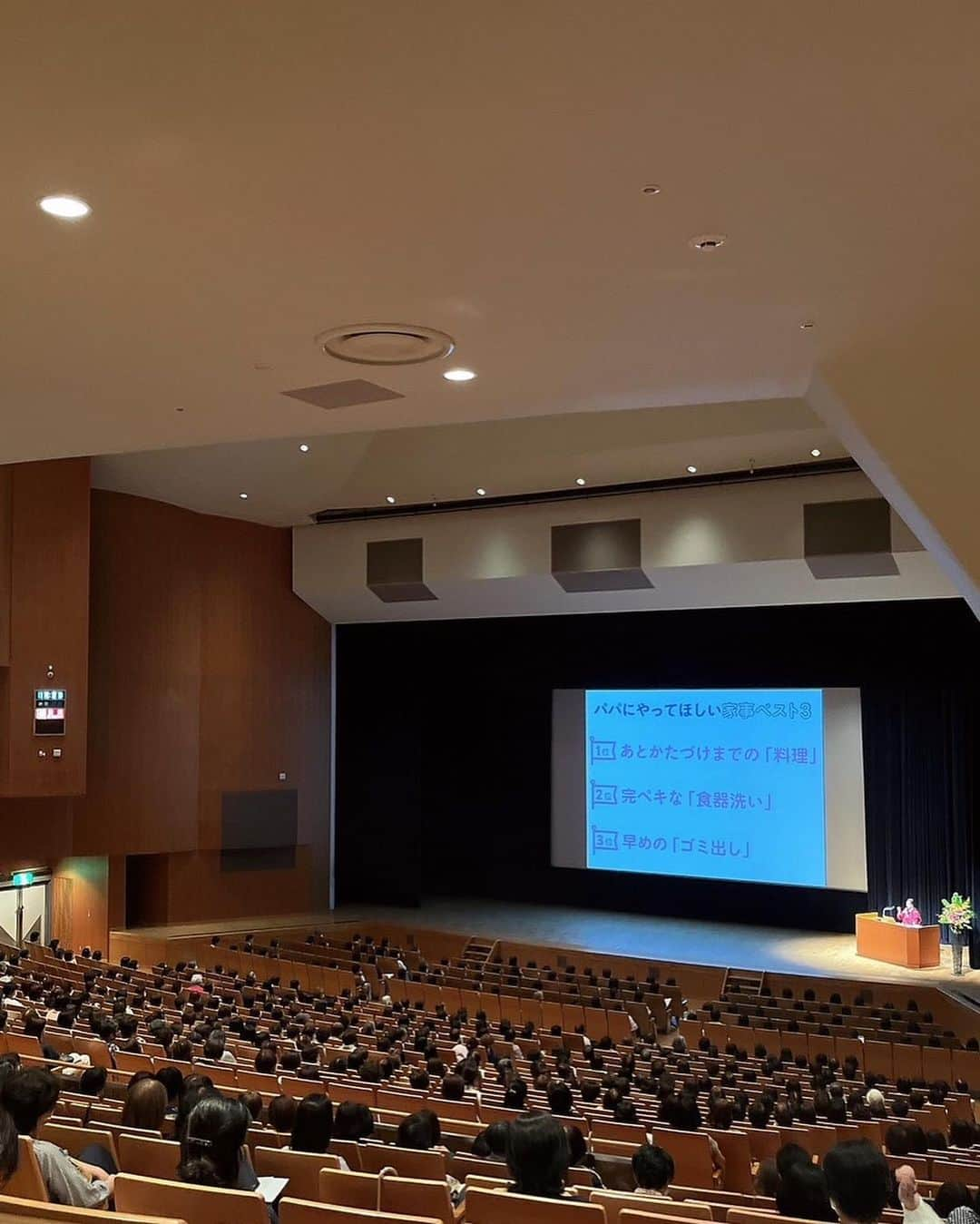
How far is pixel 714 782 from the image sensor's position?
18.1m

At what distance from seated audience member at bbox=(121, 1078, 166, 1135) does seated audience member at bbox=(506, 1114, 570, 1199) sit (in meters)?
1.89

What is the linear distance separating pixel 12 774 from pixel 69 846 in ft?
7.23

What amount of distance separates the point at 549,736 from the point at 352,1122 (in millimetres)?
16038

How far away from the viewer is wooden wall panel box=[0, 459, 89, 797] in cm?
1470

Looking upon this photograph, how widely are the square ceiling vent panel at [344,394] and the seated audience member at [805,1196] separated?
12.3 feet

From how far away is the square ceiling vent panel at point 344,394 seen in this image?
5.81 metres

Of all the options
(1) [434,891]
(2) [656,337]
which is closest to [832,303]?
(2) [656,337]

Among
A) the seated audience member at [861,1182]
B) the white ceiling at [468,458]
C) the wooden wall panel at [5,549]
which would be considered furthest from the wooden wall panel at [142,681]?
the seated audience member at [861,1182]

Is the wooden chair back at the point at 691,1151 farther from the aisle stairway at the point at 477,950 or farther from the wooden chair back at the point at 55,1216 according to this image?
the aisle stairway at the point at 477,950

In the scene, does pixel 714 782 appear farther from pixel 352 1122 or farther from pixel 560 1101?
pixel 352 1122

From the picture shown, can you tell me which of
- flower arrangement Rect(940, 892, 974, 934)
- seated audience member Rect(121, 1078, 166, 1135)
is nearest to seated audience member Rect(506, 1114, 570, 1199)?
seated audience member Rect(121, 1078, 166, 1135)

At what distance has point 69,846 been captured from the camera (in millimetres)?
16406

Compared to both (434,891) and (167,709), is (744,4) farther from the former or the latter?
(434,891)

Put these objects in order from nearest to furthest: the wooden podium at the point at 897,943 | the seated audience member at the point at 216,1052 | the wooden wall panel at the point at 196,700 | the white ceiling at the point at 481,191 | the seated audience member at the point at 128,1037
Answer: the white ceiling at the point at 481,191, the seated audience member at the point at 216,1052, the seated audience member at the point at 128,1037, the wooden podium at the point at 897,943, the wooden wall panel at the point at 196,700
